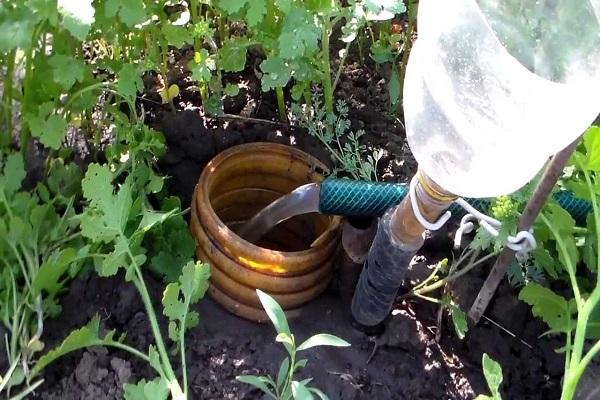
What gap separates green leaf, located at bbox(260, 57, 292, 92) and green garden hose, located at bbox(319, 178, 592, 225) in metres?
0.19

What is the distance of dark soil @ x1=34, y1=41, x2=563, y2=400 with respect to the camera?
1362mm

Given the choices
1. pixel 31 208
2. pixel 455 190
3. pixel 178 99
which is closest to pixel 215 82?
pixel 178 99

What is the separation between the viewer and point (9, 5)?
1252 mm

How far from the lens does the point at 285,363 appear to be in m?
1.29

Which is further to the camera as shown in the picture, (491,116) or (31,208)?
(31,208)

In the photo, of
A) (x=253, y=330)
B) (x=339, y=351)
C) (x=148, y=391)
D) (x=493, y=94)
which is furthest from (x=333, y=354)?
(x=493, y=94)

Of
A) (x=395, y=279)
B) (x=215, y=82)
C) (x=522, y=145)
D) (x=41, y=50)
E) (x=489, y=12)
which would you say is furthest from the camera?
(x=215, y=82)

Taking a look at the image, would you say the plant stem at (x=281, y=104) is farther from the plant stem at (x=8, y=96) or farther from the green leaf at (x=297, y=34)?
the plant stem at (x=8, y=96)

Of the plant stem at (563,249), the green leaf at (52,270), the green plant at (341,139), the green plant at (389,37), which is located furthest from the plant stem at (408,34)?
the green leaf at (52,270)

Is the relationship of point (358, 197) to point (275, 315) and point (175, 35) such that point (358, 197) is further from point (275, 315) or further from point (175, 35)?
point (175, 35)

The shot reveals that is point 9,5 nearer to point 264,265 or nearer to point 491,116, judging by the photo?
point 264,265

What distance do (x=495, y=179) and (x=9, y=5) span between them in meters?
0.75

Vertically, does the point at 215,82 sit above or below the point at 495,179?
below

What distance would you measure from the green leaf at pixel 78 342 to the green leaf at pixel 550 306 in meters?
0.66
